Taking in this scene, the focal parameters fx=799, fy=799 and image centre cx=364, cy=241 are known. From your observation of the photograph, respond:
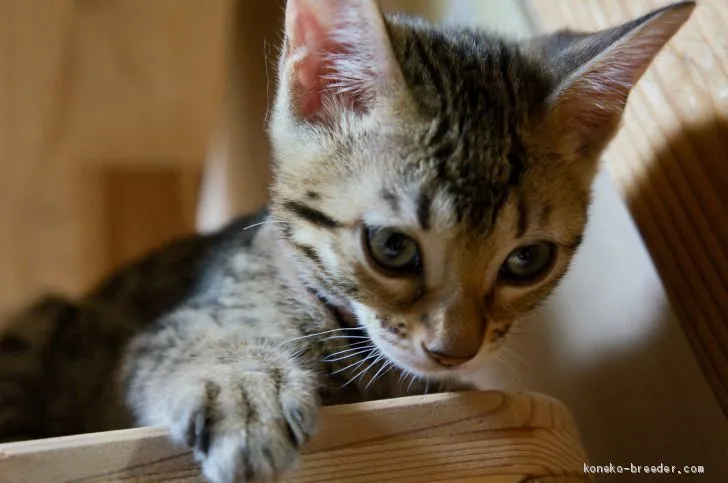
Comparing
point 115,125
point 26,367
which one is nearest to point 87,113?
point 115,125

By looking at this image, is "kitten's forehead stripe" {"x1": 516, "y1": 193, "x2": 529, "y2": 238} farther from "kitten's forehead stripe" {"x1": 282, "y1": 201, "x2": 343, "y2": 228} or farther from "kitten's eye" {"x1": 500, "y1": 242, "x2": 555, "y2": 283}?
"kitten's forehead stripe" {"x1": 282, "y1": 201, "x2": 343, "y2": 228}

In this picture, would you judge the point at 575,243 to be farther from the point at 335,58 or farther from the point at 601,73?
the point at 335,58

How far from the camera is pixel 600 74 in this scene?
33.5 inches

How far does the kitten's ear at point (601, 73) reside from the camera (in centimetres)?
80

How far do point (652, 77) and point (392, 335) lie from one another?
1.56 ft

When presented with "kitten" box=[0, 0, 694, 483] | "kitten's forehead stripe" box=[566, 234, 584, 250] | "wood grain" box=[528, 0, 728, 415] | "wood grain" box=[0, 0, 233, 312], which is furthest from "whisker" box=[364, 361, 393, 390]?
"wood grain" box=[0, 0, 233, 312]

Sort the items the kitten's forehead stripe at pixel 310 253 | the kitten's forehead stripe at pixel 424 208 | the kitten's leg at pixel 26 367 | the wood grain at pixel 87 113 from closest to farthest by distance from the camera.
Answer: the kitten's forehead stripe at pixel 424 208 → the kitten's forehead stripe at pixel 310 253 → the kitten's leg at pixel 26 367 → the wood grain at pixel 87 113

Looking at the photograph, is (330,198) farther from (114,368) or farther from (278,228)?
(114,368)

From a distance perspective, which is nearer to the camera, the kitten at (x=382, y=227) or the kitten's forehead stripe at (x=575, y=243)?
the kitten at (x=382, y=227)

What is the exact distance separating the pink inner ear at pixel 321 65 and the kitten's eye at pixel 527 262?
0.74 feet

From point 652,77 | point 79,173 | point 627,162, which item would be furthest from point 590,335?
point 79,173

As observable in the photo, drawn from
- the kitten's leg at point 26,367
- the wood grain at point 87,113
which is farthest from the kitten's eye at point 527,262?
the wood grain at point 87,113

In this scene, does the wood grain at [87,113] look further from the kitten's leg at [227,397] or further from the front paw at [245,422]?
the front paw at [245,422]

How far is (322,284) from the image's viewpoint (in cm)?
89
